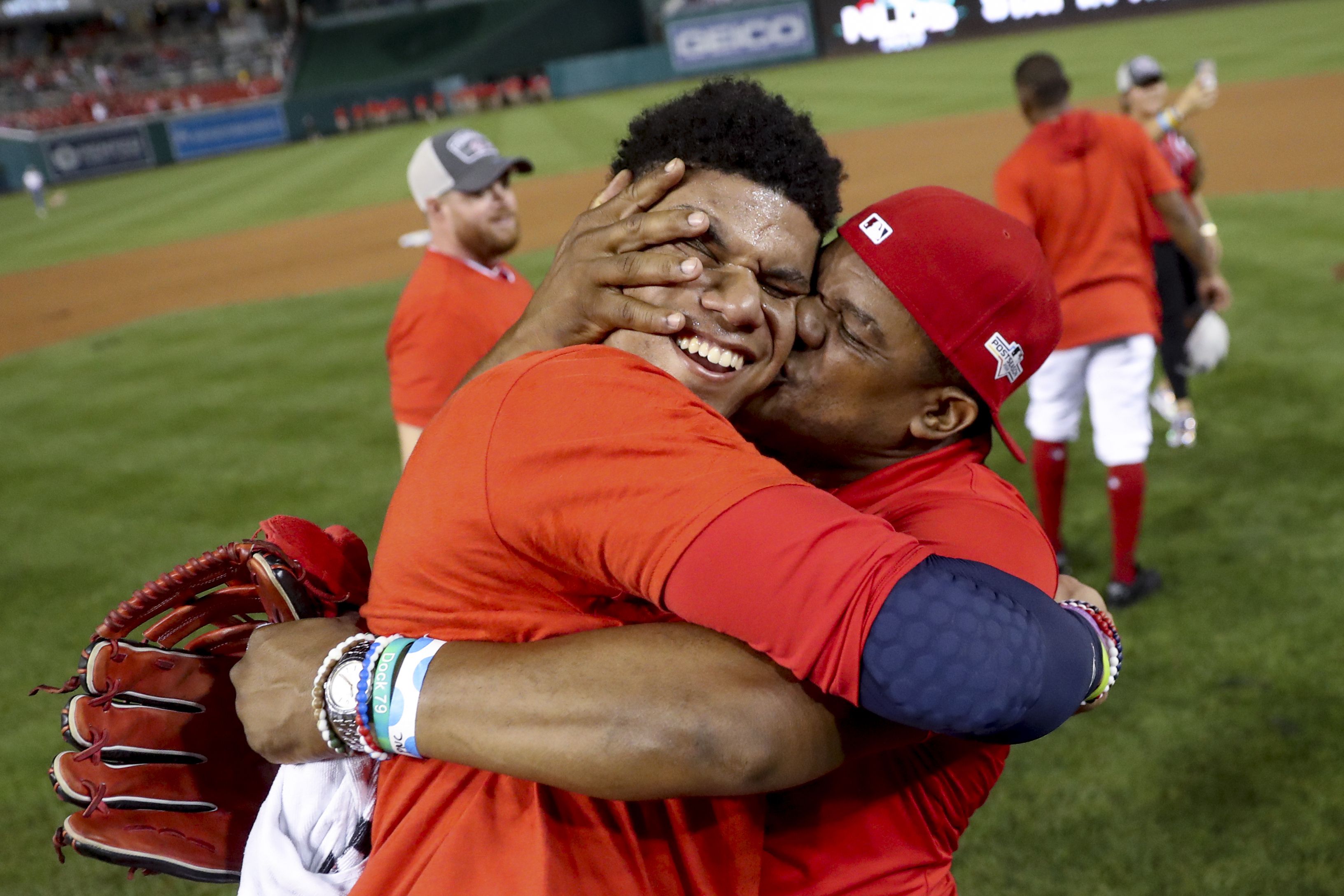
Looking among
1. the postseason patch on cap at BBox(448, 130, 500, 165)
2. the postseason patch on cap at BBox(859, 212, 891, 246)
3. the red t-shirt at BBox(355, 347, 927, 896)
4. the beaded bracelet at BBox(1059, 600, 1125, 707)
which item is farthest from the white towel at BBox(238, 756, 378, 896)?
the postseason patch on cap at BBox(448, 130, 500, 165)

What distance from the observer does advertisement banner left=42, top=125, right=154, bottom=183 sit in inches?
1350

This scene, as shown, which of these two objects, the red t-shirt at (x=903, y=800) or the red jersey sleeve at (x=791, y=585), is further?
the red t-shirt at (x=903, y=800)

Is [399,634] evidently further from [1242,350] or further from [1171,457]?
[1242,350]

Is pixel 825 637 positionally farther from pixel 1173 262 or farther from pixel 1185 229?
pixel 1173 262

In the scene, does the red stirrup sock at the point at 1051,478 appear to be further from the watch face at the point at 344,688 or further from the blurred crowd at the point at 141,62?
Result: the blurred crowd at the point at 141,62

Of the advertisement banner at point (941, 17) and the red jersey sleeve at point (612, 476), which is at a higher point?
the advertisement banner at point (941, 17)

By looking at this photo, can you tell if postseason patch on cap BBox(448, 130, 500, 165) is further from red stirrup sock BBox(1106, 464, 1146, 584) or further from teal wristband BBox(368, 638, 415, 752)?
teal wristband BBox(368, 638, 415, 752)

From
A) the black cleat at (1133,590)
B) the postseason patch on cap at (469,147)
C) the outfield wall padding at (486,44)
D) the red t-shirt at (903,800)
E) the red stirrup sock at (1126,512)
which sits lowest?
the black cleat at (1133,590)

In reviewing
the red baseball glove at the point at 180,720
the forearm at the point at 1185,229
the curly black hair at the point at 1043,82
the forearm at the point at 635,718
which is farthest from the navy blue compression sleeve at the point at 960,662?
the curly black hair at the point at 1043,82

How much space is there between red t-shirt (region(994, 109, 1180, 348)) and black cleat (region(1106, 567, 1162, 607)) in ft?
4.10

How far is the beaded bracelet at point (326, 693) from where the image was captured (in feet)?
5.65

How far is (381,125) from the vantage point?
1523 inches

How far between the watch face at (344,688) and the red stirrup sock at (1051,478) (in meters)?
4.98

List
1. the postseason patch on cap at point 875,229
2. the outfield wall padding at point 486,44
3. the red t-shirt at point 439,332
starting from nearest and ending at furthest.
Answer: the postseason patch on cap at point 875,229 < the red t-shirt at point 439,332 < the outfield wall padding at point 486,44
